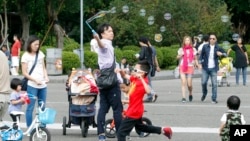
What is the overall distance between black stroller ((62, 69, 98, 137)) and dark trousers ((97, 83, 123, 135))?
82 centimetres

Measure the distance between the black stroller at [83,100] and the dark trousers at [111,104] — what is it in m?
0.82

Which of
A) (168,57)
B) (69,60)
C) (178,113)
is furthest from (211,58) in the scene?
(168,57)

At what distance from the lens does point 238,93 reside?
24297 millimetres

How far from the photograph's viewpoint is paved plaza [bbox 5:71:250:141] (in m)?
14.1

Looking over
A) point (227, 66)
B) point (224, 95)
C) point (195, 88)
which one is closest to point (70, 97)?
point (224, 95)

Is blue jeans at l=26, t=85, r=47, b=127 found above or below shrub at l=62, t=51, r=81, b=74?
below

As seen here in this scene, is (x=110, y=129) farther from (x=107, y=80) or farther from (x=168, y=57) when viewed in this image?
(x=168, y=57)

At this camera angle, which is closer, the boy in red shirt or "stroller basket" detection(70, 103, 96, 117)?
the boy in red shirt

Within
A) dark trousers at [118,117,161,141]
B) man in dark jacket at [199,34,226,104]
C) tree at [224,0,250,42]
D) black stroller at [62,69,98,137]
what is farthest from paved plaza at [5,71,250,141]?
tree at [224,0,250,42]

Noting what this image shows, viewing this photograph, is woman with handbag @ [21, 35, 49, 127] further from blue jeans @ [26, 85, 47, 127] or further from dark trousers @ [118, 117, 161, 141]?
dark trousers @ [118, 117, 161, 141]

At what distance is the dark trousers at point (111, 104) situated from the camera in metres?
12.8

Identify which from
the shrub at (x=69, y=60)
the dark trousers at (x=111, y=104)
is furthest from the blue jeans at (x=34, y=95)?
the shrub at (x=69, y=60)

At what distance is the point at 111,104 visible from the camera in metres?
12.9

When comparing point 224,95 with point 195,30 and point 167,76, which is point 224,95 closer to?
point 167,76
